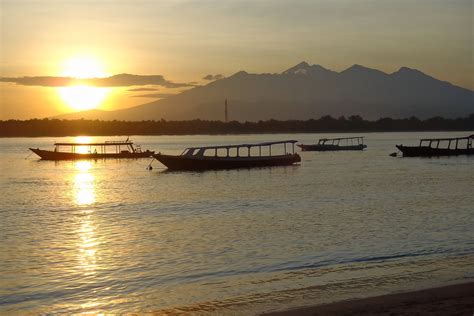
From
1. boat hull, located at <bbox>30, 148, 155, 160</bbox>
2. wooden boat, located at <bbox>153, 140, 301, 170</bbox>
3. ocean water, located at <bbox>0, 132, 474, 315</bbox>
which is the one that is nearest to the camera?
ocean water, located at <bbox>0, 132, 474, 315</bbox>

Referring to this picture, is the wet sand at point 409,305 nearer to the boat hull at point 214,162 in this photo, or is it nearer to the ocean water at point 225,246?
the ocean water at point 225,246

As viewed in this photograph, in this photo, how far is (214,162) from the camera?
219 feet

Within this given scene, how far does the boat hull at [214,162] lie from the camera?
65188 mm

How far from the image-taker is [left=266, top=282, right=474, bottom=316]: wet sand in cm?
1235

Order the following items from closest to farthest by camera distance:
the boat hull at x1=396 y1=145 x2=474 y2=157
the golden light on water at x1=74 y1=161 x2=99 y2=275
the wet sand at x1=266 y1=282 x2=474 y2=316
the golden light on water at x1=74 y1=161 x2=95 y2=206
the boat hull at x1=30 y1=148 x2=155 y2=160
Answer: the wet sand at x1=266 y1=282 x2=474 y2=316 < the golden light on water at x1=74 y1=161 x2=99 y2=275 < the golden light on water at x1=74 y1=161 x2=95 y2=206 < the boat hull at x1=396 y1=145 x2=474 y2=157 < the boat hull at x1=30 y1=148 x2=155 y2=160

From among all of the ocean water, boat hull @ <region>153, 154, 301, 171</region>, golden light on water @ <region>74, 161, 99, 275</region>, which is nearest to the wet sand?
the ocean water

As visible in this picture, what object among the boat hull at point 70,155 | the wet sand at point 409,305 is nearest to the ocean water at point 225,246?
the wet sand at point 409,305

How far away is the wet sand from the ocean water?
0.93 metres

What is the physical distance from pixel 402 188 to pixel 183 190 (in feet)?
51.9

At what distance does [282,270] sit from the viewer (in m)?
18.8

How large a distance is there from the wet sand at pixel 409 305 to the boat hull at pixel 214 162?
51558 millimetres

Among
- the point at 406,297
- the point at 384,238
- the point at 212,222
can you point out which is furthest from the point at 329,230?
the point at 406,297

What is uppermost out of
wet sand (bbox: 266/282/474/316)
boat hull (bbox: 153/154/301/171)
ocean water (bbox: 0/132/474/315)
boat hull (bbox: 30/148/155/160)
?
boat hull (bbox: 30/148/155/160)

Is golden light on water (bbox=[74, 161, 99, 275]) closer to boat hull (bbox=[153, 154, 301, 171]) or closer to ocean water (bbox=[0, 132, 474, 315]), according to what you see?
ocean water (bbox=[0, 132, 474, 315])
